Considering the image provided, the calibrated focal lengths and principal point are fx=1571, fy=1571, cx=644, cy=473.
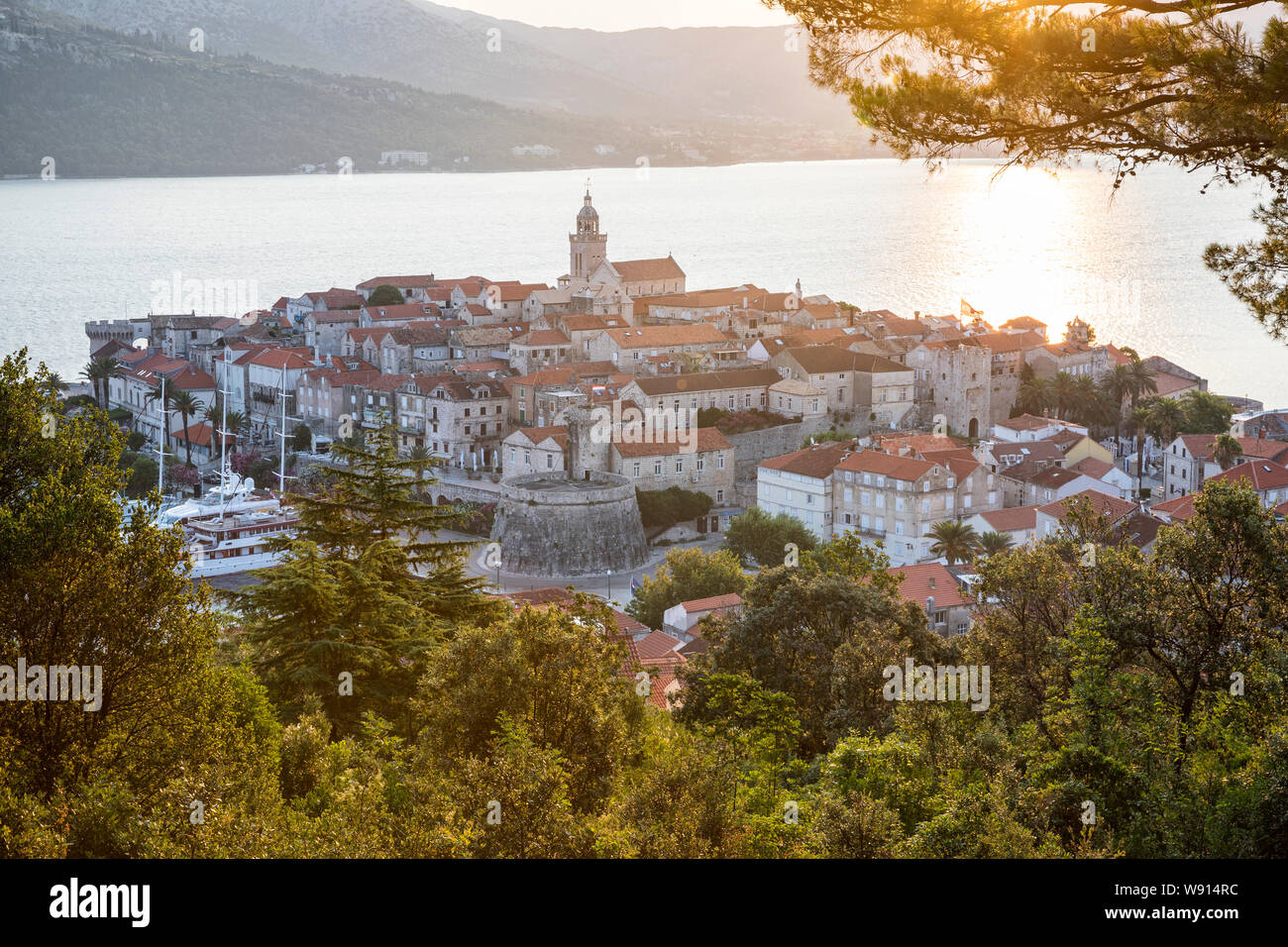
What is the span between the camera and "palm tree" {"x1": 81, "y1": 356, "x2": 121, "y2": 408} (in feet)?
210

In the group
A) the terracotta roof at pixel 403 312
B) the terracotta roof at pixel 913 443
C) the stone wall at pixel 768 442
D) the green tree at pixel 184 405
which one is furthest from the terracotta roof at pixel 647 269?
the terracotta roof at pixel 913 443

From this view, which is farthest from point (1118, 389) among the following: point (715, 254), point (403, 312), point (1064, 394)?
point (715, 254)

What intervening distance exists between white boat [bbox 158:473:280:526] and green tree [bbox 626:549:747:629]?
13925 mm

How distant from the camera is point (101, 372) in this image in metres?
64.1

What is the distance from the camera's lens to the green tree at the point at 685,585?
115ft

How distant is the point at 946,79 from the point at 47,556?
7013mm

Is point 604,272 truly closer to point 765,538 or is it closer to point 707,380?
point 707,380

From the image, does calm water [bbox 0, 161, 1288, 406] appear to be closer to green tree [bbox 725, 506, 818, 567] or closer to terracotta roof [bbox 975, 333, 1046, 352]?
terracotta roof [bbox 975, 333, 1046, 352]

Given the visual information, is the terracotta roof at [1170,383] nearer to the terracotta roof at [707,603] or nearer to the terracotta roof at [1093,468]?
the terracotta roof at [1093,468]

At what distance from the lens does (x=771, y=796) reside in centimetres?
1259

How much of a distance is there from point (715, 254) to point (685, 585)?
104 metres

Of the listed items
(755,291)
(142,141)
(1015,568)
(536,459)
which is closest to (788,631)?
(1015,568)

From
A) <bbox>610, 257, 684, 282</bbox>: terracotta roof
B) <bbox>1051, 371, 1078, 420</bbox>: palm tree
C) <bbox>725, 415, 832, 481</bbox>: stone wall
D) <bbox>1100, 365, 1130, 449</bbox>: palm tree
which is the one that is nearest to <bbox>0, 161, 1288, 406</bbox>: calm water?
<bbox>1051, 371, 1078, 420</bbox>: palm tree
